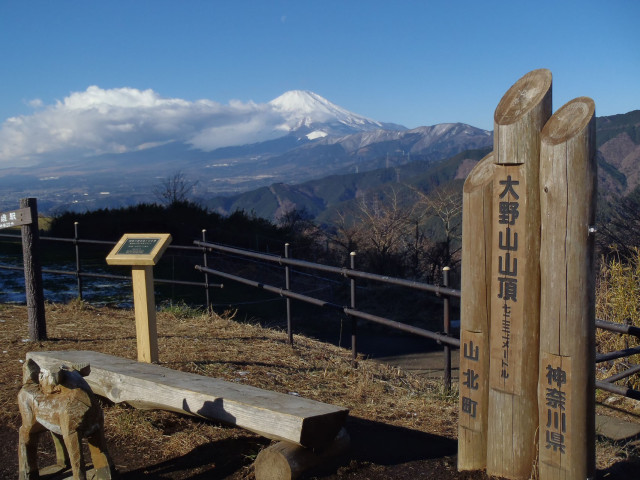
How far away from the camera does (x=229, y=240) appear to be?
67.0 feet

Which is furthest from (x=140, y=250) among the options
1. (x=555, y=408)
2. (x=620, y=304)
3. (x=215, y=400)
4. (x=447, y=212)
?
(x=447, y=212)

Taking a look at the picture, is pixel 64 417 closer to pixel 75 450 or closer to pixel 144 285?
pixel 75 450

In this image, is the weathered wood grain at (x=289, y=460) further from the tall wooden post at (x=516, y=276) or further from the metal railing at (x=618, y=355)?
the metal railing at (x=618, y=355)

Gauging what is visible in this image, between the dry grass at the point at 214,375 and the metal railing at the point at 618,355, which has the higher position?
the metal railing at the point at 618,355

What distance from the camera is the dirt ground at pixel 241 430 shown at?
11.9ft

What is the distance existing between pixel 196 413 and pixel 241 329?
3.81m

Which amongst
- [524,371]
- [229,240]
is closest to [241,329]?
[524,371]

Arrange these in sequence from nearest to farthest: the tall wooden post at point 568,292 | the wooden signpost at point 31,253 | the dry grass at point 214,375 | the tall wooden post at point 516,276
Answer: the tall wooden post at point 568,292
the tall wooden post at point 516,276
the dry grass at point 214,375
the wooden signpost at point 31,253

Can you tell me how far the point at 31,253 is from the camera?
21.1 ft

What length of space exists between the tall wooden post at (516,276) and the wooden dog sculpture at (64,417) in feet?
6.64

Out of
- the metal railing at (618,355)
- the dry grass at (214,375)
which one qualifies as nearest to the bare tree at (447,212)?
the dry grass at (214,375)

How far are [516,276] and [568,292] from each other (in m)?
0.26

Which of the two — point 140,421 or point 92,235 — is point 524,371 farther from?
point 92,235

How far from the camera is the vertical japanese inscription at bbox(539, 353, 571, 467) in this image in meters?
2.88
